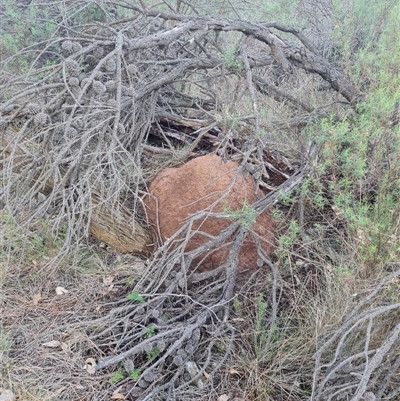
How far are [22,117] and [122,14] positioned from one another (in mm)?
2481

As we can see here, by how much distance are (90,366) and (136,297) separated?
46cm

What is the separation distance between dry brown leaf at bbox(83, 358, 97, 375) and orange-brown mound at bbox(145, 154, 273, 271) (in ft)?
3.04

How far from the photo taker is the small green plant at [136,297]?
2758 mm

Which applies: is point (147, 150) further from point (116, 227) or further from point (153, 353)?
point (153, 353)

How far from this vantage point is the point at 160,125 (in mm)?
3926

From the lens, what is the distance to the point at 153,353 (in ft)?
8.38

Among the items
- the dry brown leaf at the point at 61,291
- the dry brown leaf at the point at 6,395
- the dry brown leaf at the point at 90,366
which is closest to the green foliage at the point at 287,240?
the dry brown leaf at the point at 90,366

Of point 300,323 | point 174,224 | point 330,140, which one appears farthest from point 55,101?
point 300,323

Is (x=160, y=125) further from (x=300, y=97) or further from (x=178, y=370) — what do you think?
(x=178, y=370)

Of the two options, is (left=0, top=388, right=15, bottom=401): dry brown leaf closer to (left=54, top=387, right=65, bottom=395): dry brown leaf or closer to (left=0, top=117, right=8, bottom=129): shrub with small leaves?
(left=54, top=387, right=65, bottom=395): dry brown leaf

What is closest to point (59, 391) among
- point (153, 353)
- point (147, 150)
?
point (153, 353)

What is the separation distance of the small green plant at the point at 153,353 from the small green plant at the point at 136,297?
305 millimetres

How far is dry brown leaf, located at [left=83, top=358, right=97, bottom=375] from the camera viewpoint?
2553mm

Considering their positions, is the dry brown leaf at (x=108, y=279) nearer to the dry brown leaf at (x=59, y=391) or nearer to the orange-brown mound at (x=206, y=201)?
the orange-brown mound at (x=206, y=201)
